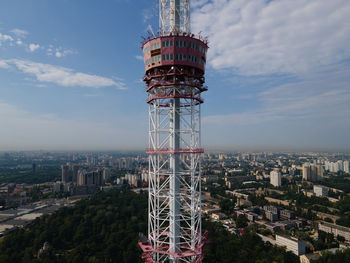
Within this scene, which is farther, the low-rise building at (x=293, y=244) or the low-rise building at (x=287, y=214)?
the low-rise building at (x=287, y=214)

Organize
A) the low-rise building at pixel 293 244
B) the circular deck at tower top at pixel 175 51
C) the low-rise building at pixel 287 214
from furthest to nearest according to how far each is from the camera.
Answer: the low-rise building at pixel 287 214
the low-rise building at pixel 293 244
the circular deck at tower top at pixel 175 51

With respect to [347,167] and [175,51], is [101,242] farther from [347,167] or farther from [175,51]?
[347,167]

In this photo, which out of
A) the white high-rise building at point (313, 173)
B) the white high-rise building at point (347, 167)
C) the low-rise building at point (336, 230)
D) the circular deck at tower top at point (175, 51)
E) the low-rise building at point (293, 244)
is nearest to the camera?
the circular deck at tower top at point (175, 51)

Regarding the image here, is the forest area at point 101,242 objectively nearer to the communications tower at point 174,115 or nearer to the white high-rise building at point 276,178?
the communications tower at point 174,115

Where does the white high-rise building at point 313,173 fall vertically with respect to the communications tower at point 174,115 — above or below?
below

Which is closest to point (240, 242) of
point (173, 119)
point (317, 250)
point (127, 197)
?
point (317, 250)

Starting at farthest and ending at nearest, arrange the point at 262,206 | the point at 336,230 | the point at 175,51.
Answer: the point at 262,206 → the point at 336,230 → the point at 175,51

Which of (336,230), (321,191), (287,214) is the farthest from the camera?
(321,191)

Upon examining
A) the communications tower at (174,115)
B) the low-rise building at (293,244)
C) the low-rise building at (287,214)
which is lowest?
the low-rise building at (287,214)

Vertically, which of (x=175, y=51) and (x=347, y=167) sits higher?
(x=175, y=51)

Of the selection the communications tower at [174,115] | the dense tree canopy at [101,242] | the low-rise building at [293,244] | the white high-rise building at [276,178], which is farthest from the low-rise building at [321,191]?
the communications tower at [174,115]

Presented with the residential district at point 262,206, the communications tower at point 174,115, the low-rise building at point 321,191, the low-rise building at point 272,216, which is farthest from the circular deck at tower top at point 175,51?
the low-rise building at point 321,191

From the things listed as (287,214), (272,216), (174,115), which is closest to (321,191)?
(287,214)
